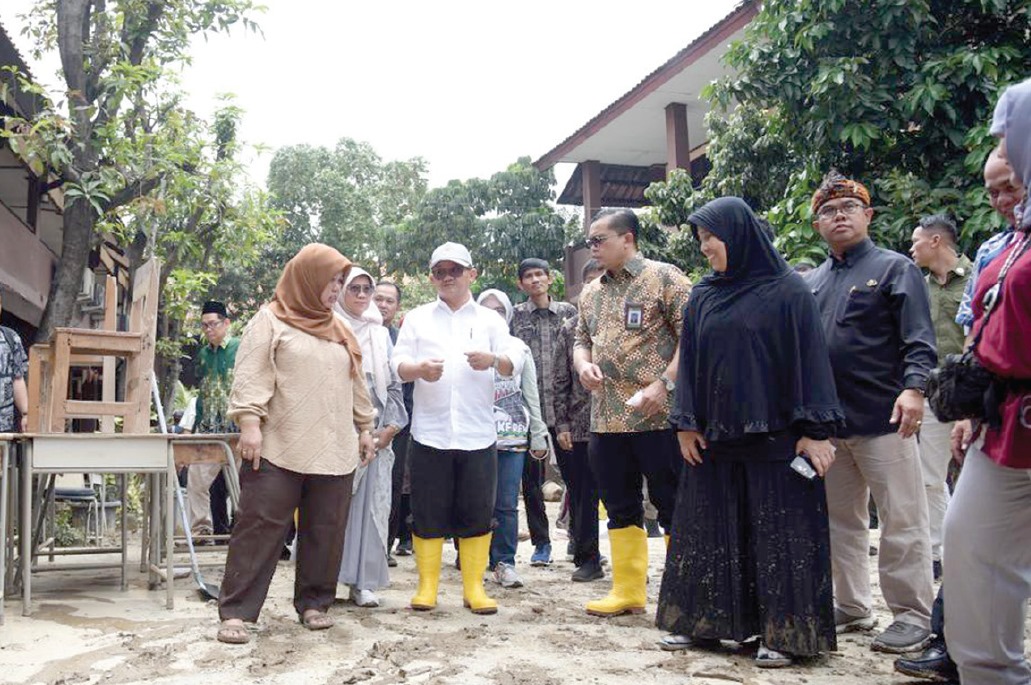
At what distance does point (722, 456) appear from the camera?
12.2ft

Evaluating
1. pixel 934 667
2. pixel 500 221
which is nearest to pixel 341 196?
pixel 500 221

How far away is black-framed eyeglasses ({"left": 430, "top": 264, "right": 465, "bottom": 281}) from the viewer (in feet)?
15.7

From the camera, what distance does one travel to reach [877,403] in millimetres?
3902

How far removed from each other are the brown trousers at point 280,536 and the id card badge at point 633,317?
56.8 inches

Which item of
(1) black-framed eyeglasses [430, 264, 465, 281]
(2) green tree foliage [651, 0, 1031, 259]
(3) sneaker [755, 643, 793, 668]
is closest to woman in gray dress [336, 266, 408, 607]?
(1) black-framed eyeglasses [430, 264, 465, 281]

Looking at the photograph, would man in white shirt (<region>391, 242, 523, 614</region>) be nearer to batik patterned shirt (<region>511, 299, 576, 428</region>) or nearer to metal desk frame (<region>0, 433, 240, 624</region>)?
metal desk frame (<region>0, 433, 240, 624</region>)

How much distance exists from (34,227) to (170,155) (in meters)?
6.20

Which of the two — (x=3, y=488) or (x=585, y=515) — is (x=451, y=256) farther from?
(x=3, y=488)

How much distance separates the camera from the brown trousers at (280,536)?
13.3 ft

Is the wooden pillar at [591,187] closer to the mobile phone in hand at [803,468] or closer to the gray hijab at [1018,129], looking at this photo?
the mobile phone in hand at [803,468]

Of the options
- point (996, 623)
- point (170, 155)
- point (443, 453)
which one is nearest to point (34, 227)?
point (170, 155)

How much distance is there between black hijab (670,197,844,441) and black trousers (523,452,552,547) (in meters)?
2.86

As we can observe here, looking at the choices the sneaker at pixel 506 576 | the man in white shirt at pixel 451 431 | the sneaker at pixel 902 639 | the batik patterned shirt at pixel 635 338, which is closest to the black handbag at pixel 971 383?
the sneaker at pixel 902 639

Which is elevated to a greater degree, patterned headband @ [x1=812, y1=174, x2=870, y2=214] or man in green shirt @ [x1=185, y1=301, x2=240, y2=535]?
patterned headband @ [x1=812, y1=174, x2=870, y2=214]
